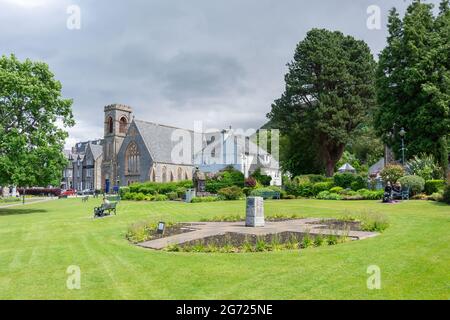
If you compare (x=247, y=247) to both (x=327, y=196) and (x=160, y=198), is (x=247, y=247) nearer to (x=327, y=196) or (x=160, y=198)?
(x=327, y=196)

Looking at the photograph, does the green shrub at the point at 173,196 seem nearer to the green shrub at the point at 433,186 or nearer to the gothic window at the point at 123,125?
the green shrub at the point at 433,186

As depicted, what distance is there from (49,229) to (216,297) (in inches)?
535

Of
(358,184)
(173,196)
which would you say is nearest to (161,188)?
(173,196)

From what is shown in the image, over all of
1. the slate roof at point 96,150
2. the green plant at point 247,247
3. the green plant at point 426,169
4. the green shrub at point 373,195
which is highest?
the slate roof at point 96,150

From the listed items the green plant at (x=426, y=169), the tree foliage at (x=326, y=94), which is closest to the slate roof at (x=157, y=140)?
the tree foliage at (x=326, y=94)

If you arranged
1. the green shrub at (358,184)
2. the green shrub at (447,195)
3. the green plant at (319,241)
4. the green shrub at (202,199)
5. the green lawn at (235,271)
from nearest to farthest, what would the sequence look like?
the green lawn at (235,271), the green plant at (319,241), the green shrub at (447,195), the green shrub at (358,184), the green shrub at (202,199)

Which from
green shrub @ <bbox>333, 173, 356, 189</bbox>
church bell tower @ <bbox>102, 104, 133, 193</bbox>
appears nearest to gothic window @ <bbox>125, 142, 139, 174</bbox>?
church bell tower @ <bbox>102, 104, 133, 193</bbox>

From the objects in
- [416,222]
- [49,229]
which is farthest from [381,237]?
[49,229]

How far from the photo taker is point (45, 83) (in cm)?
3175

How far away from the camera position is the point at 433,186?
2761cm

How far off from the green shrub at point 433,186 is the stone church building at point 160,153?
1588 inches

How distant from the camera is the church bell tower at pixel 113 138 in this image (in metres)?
76.1

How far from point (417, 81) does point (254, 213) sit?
81.4 ft
